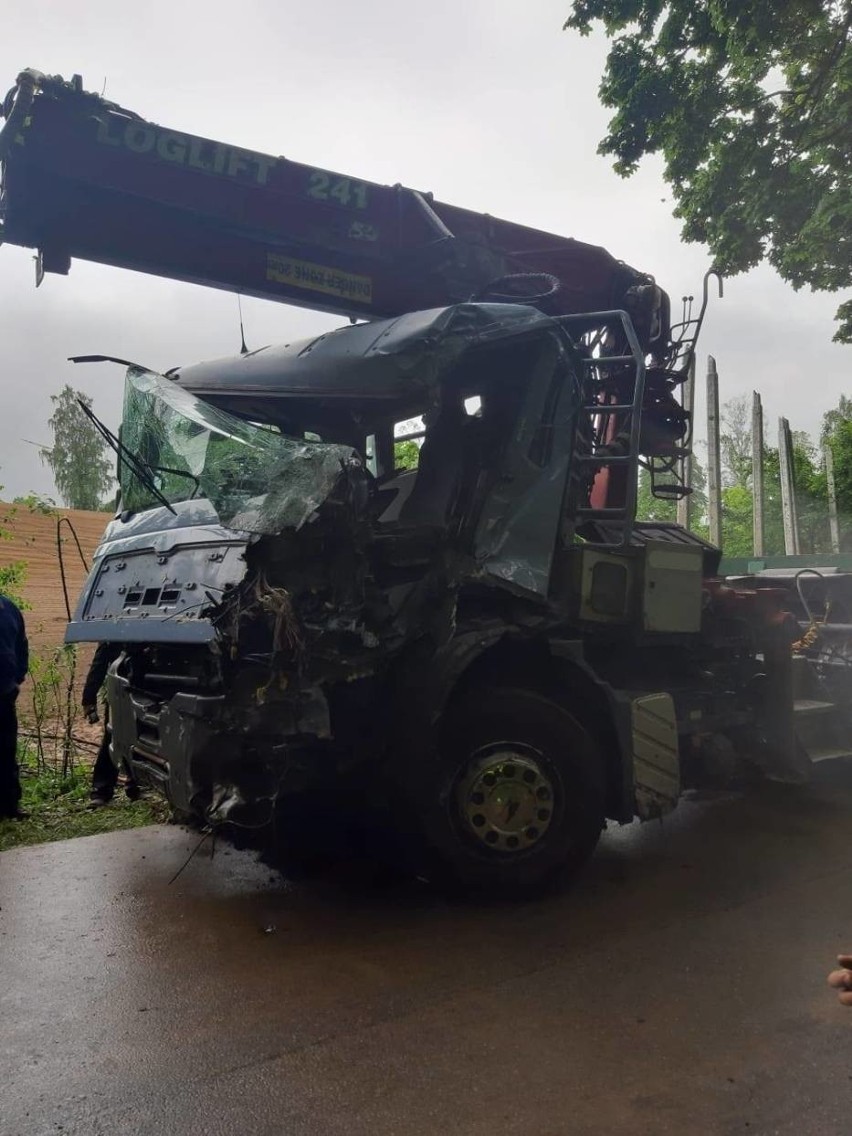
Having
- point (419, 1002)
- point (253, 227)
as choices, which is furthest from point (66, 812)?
point (253, 227)

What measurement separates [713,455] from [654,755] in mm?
18289

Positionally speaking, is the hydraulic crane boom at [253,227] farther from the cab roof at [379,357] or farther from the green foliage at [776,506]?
the green foliage at [776,506]

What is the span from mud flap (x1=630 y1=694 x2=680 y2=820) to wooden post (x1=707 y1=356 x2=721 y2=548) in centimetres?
1503

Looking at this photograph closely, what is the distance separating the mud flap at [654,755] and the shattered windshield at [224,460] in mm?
2117

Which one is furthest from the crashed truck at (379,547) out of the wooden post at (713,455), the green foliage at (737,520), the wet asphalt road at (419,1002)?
the green foliage at (737,520)

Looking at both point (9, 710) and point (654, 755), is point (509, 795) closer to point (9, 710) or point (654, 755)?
point (654, 755)

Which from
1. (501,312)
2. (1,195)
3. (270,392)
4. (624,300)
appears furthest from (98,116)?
(624,300)

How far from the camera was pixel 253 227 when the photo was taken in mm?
5410

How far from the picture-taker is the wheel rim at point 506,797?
4.49m

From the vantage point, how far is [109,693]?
4.96 metres

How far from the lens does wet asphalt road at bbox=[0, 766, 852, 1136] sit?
9.32 feet

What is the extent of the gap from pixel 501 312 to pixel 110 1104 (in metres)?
3.92

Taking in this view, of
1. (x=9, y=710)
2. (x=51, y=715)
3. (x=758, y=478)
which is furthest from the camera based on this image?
(x=758, y=478)

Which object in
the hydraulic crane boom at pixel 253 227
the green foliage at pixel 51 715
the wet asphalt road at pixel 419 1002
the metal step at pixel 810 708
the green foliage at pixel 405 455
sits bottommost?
the wet asphalt road at pixel 419 1002
